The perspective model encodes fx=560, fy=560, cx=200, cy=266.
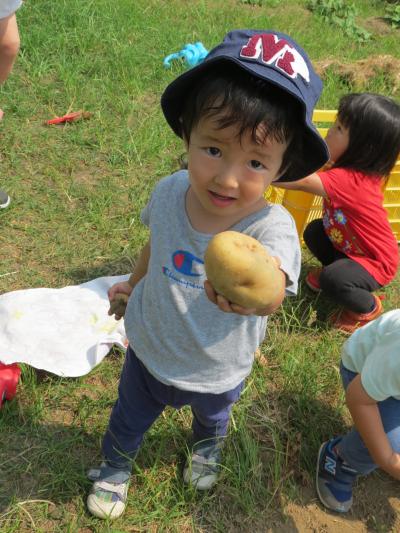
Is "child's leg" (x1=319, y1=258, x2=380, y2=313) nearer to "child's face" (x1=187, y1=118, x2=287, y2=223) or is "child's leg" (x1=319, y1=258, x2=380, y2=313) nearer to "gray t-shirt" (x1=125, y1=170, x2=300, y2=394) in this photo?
"gray t-shirt" (x1=125, y1=170, x2=300, y2=394)

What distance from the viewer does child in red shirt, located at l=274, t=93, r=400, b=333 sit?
256 centimetres

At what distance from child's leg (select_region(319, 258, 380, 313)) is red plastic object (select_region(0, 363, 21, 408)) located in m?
1.48

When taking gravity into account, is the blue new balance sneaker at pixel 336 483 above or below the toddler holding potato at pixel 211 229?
below

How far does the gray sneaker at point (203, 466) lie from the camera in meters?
1.94

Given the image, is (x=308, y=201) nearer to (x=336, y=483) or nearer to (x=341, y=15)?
(x=336, y=483)

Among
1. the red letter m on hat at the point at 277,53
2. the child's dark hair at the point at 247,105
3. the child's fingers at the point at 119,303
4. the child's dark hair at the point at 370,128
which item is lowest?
the child's fingers at the point at 119,303

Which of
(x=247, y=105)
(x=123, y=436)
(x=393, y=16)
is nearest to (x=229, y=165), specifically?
(x=247, y=105)

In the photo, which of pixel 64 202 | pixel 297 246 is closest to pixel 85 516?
pixel 297 246

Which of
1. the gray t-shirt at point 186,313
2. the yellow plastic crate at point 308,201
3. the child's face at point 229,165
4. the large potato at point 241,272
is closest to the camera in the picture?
the large potato at point 241,272

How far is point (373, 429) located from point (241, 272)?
924 millimetres

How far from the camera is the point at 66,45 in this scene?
4.23 meters

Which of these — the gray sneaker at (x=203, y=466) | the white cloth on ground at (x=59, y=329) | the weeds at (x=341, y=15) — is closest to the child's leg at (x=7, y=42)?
the white cloth on ground at (x=59, y=329)

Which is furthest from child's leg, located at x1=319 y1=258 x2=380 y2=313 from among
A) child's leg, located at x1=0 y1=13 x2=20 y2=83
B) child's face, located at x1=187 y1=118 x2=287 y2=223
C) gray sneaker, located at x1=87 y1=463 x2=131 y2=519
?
child's leg, located at x1=0 y1=13 x2=20 y2=83

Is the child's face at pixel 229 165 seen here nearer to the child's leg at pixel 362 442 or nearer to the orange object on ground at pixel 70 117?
the child's leg at pixel 362 442
